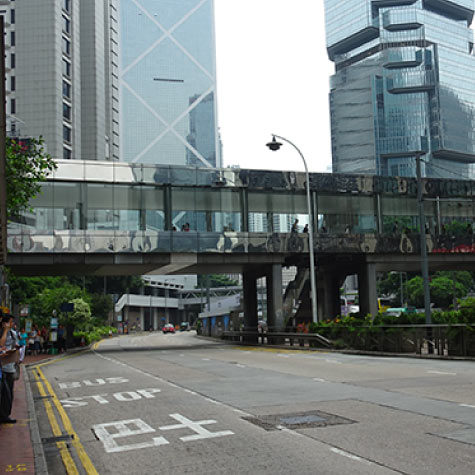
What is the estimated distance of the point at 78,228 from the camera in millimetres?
39750

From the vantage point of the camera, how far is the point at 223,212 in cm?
4347

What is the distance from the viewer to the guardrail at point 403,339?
71.9ft

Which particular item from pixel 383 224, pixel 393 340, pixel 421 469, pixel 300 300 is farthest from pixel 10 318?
pixel 300 300

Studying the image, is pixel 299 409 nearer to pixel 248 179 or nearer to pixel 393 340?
pixel 393 340

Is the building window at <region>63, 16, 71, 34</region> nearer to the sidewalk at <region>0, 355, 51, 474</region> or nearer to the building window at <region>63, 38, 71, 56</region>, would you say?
the building window at <region>63, 38, 71, 56</region>

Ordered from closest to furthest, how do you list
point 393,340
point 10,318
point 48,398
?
1. point 10,318
2. point 48,398
3. point 393,340

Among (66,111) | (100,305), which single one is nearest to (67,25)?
(66,111)

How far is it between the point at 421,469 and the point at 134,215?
117 ft

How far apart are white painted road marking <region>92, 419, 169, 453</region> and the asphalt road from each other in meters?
0.02

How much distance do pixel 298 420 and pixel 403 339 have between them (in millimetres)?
16179

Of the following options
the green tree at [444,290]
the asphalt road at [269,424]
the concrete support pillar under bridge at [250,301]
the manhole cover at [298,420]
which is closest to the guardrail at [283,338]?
the concrete support pillar under bridge at [250,301]

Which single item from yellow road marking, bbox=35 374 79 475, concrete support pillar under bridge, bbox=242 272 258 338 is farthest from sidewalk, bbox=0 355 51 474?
concrete support pillar under bridge, bbox=242 272 258 338

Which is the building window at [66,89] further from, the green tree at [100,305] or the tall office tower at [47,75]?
the green tree at [100,305]

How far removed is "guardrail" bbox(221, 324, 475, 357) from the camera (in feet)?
71.9
